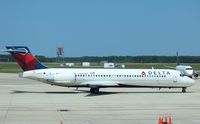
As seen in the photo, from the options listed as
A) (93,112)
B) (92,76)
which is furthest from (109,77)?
(93,112)

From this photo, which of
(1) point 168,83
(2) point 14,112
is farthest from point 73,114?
(1) point 168,83

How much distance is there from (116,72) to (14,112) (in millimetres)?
16891

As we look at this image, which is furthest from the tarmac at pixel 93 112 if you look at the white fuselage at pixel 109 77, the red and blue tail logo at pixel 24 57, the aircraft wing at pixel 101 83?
the red and blue tail logo at pixel 24 57

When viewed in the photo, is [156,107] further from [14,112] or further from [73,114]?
[14,112]

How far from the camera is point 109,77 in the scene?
39.6 meters

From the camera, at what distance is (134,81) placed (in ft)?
130

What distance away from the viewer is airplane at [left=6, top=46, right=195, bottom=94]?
38.4 meters

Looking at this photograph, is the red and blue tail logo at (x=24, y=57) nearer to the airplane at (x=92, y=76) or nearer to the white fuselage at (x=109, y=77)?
the airplane at (x=92, y=76)

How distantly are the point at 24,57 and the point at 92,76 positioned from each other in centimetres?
622

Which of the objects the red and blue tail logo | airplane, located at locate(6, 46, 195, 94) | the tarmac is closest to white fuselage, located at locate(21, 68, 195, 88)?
airplane, located at locate(6, 46, 195, 94)

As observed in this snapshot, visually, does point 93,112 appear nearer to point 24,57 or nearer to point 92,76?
point 92,76

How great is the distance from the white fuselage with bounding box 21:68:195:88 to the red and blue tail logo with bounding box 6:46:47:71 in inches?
19.9

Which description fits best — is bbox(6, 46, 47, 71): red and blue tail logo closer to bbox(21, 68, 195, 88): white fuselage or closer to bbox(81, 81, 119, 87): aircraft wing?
bbox(21, 68, 195, 88): white fuselage

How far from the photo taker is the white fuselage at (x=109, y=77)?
A: 38.4 metres
